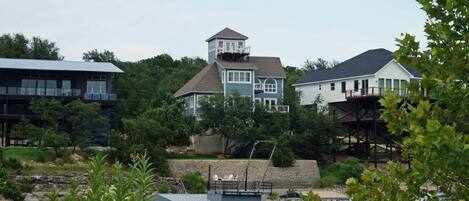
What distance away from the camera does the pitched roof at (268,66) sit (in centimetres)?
6012

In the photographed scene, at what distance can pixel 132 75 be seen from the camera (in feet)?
235

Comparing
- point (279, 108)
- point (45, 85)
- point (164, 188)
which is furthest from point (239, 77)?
point (164, 188)

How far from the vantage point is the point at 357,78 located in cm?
5756

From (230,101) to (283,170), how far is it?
6.35 metres

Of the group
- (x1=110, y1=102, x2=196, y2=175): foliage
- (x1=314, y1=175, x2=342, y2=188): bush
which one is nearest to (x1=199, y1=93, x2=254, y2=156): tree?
(x1=110, y1=102, x2=196, y2=175): foliage

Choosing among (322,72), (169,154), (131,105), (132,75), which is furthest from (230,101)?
(132,75)

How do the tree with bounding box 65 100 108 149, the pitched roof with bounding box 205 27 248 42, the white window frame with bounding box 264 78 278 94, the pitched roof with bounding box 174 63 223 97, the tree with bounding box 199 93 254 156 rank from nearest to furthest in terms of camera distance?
the tree with bounding box 65 100 108 149 < the tree with bounding box 199 93 254 156 < the pitched roof with bounding box 174 63 223 97 < the pitched roof with bounding box 205 27 248 42 < the white window frame with bounding box 264 78 278 94

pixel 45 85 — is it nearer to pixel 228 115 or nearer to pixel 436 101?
pixel 228 115

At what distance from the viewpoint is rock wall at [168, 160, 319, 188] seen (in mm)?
48500

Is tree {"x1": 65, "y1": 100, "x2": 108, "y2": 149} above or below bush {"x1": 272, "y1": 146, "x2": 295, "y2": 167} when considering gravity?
above

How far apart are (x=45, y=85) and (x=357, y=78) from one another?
23141 mm

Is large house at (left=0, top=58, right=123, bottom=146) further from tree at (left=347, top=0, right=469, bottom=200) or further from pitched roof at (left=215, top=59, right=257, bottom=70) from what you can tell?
tree at (left=347, top=0, right=469, bottom=200)

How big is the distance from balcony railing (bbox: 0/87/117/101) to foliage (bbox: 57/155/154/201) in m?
49.2

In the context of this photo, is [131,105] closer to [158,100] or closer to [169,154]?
[158,100]
